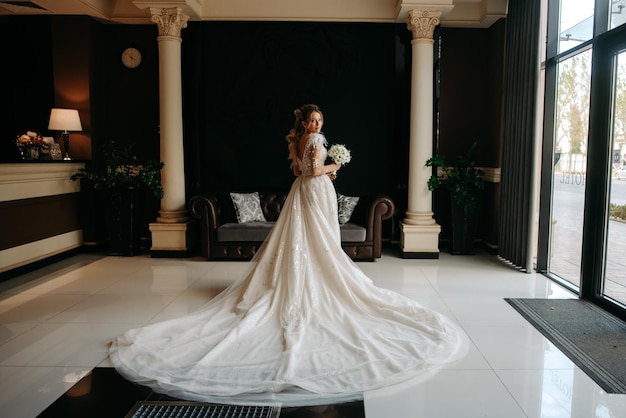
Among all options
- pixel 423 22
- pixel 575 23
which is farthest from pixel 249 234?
pixel 575 23

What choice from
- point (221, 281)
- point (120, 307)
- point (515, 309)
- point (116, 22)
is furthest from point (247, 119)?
point (515, 309)

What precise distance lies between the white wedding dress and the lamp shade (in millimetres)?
3716

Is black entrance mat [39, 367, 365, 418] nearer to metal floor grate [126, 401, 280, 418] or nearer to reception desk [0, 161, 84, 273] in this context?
metal floor grate [126, 401, 280, 418]

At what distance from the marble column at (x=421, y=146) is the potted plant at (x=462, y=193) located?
0.46ft

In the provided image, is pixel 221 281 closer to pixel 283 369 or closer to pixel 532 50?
pixel 283 369

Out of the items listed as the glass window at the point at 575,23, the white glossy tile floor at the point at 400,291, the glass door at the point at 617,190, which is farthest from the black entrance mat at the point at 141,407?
the glass window at the point at 575,23

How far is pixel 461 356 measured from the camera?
3.18 m

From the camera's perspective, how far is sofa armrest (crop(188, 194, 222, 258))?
20.0ft

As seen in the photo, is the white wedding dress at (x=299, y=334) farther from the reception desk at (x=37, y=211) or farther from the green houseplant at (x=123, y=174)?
the reception desk at (x=37, y=211)

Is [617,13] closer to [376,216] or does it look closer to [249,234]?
[376,216]

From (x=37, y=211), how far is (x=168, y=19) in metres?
2.86

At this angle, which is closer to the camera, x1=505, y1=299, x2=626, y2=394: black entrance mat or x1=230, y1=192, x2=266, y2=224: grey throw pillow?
x1=505, y1=299, x2=626, y2=394: black entrance mat

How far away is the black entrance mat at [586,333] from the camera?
2973 millimetres

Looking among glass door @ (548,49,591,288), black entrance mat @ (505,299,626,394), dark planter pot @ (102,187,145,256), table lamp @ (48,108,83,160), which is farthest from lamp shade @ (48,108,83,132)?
glass door @ (548,49,591,288)
